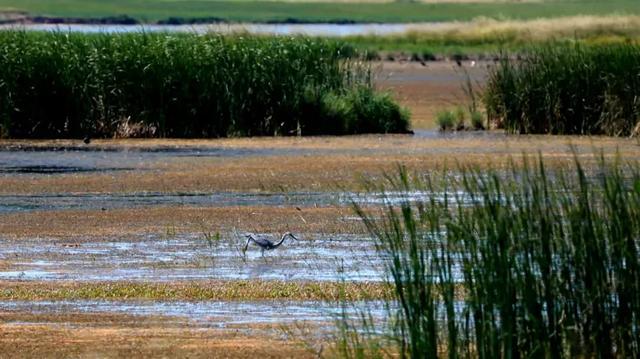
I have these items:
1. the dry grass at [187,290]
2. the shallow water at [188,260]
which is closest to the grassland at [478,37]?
the shallow water at [188,260]

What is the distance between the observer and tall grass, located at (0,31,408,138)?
101 ft

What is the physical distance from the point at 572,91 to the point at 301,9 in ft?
372

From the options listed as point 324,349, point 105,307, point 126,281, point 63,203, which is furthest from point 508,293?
point 63,203

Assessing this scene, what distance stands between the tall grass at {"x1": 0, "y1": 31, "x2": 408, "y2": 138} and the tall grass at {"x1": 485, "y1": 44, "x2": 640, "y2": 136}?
282 cm

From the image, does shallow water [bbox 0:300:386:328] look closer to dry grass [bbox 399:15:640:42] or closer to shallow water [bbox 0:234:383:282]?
shallow water [bbox 0:234:383:282]

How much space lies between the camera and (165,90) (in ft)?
101

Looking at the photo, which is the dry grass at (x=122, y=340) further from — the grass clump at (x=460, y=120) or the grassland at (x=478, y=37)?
the grassland at (x=478, y=37)

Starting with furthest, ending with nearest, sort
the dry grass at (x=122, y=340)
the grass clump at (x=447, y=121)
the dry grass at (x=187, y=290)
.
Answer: the grass clump at (x=447, y=121) < the dry grass at (x=187, y=290) < the dry grass at (x=122, y=340)

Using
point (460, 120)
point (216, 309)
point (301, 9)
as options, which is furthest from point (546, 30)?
point (301, 9)

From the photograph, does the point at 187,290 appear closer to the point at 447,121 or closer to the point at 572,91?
the point at 572,91

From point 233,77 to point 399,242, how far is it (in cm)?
2201

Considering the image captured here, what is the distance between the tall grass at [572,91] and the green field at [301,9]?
88644 mm

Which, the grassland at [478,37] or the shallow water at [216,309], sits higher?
the shallow water at [216,309]

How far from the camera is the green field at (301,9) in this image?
12644 cm
